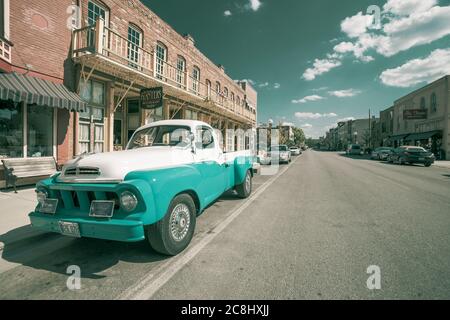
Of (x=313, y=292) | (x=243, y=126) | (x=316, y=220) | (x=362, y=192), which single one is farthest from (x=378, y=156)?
(x=313, y=292)

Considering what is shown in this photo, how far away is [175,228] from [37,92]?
672 centimetres

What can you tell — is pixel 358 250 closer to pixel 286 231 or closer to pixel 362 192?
pixel 286 231

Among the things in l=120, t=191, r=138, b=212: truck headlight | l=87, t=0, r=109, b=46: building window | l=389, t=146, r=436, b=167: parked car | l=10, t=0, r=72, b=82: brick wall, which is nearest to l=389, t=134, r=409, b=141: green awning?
l=389, t=146, r=436, b=167: parked car

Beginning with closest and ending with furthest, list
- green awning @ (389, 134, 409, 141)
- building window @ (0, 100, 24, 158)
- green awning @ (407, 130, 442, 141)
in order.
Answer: building window @ (0, 100, 24, 158)
green awning @ (407, 130, 442, 141)
green awning @ (389, 134, 409, 141)

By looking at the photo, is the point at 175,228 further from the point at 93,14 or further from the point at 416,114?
the point at 416,114

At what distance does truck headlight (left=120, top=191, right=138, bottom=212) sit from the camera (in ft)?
9.51

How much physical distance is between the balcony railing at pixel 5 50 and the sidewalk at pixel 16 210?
380 cm

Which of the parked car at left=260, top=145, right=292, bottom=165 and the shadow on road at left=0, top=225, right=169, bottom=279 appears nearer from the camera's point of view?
the shadow on road at left=0, top=225, right=169, bottom=279

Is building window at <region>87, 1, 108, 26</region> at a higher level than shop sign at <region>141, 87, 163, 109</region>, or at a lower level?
higher

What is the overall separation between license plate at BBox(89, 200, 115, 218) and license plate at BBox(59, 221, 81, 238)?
23 cm

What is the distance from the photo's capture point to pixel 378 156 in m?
30.0

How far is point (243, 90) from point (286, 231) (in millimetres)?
30789

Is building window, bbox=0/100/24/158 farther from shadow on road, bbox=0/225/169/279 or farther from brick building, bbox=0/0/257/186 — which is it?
shadow on road, bbox=0/225/169/279

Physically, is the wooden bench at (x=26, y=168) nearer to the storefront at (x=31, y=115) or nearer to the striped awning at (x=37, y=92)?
the storefront at (x=31, y=115)
